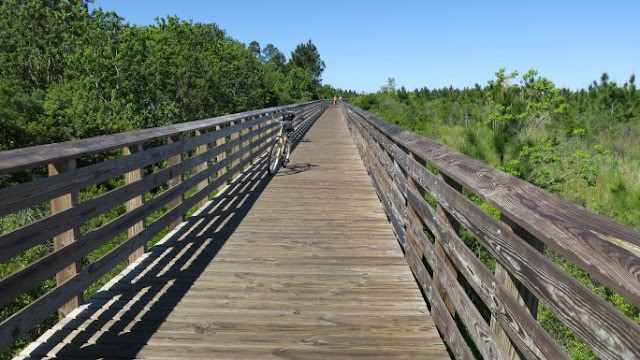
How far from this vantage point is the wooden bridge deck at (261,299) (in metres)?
3.14

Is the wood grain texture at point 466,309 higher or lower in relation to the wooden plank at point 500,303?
lower

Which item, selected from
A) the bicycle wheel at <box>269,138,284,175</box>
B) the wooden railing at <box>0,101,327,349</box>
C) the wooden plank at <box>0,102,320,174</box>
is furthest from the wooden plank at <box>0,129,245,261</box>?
the bicycle wheel at <box>269,138,284,175</box>

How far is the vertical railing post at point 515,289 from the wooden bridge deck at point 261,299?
99 centimetres

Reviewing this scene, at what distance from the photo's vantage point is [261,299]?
3.90 metres

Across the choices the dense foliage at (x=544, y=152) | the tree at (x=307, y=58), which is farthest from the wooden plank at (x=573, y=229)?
the tree at (x=307, y=58)

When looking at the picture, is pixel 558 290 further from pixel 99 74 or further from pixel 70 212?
pixel 99 74

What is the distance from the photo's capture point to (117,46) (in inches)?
1519

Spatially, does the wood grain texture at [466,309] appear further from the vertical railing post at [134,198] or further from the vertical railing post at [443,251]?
the vertical railing post at [134,198]

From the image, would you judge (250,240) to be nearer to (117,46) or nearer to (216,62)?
(117,46)

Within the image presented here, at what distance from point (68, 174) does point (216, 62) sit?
1914 inches

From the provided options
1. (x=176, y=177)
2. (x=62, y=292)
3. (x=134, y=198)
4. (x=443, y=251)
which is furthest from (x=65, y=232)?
(x=443, y=251)

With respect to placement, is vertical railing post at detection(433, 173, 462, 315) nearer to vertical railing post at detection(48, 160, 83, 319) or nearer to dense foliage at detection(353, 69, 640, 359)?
vertical railing post at detection(48, 160, 83, 319)

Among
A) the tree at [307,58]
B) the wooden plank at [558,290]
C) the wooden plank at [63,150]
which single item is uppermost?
the tree at [307,58]

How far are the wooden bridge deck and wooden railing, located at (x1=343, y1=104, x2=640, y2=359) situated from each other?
520 mm
